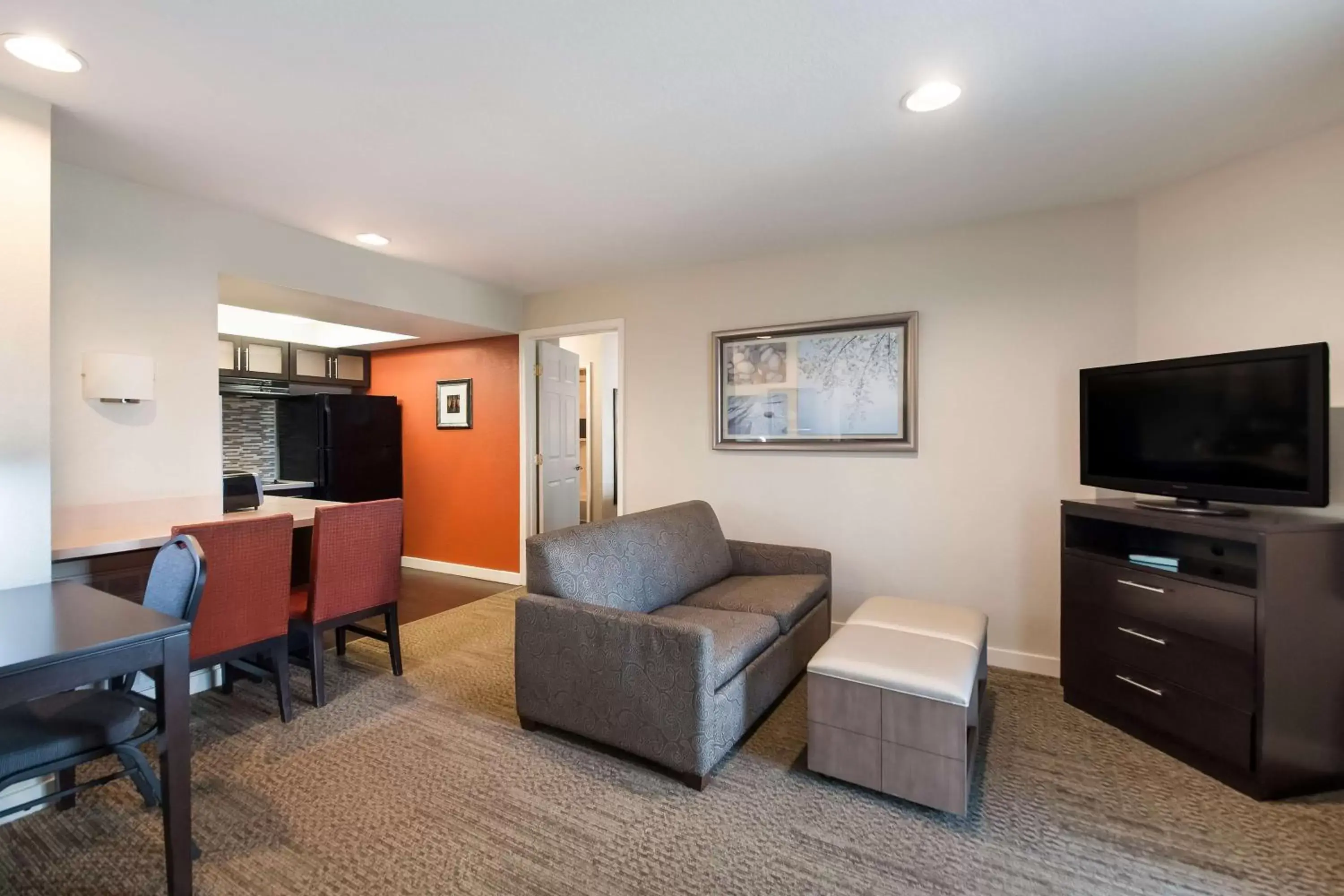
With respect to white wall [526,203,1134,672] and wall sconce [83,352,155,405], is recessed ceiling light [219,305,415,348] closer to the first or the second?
wall sconce [83,352,155,405]

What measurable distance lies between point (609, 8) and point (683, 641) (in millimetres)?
1931

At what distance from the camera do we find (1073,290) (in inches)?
116

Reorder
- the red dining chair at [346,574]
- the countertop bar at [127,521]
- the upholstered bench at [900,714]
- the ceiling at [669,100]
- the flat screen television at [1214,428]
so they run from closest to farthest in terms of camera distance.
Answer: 1. the ceiling at [669,100]
2. the upholstered bench at [900,714]
3. the flat screen television at [1214,428]
4. the countertop bar at [127,521]
5. the red dining chair at [346,574]

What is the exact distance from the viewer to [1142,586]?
7.68ft

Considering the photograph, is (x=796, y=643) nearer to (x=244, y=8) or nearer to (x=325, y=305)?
(x=244, y=8)

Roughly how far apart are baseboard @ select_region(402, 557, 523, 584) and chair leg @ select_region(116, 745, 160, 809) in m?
2.84

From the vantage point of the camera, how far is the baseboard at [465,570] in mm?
4816

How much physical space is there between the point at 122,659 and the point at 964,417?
352 cm

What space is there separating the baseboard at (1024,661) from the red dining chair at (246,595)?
2.61m

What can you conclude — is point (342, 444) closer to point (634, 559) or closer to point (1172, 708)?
point (634, 559)

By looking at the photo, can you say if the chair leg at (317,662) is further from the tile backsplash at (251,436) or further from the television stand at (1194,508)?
the television stand at (1194,508)

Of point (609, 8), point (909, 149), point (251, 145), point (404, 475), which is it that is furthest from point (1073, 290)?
point (404, 475)

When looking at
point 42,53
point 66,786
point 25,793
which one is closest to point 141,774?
point 66,786

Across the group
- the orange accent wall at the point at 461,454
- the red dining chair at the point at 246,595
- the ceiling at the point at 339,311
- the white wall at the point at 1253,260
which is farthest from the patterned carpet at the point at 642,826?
the orange accent wall at the point at 461,454
